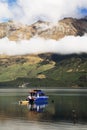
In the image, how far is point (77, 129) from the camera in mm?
94500

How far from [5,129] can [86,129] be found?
22.2m

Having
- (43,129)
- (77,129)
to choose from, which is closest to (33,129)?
(43,129)

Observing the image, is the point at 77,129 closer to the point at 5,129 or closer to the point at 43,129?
the point at 43,129

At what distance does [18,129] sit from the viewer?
9619 cm

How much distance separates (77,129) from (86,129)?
7.99ft

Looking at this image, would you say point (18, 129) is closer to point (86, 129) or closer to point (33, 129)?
point (33, 129)

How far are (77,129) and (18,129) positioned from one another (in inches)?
640

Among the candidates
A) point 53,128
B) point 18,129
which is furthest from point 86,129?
point 18,129

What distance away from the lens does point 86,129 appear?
94375mm

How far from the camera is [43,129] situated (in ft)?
313

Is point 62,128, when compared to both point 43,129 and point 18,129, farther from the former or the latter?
point 18,129

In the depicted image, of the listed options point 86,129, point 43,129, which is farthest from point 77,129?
point 43,129

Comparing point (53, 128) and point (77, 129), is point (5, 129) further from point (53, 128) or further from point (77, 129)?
point (77, 129)

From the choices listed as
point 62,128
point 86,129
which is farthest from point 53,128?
point 86,129
